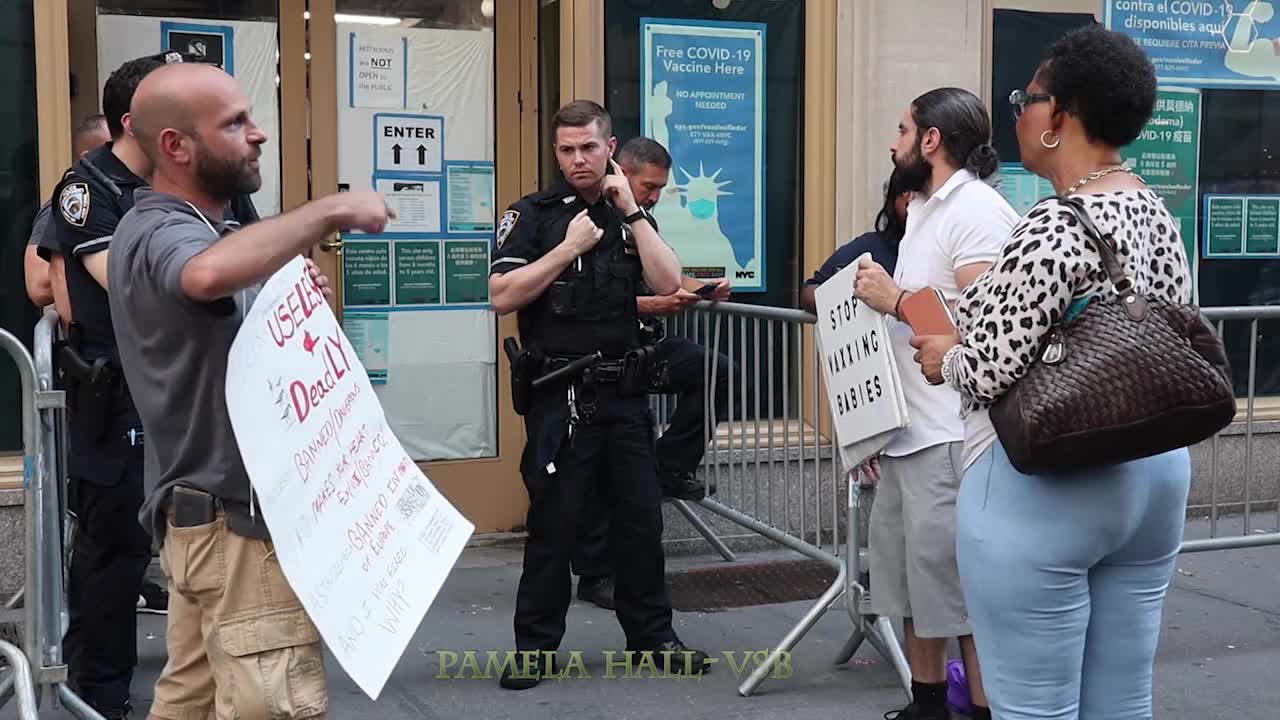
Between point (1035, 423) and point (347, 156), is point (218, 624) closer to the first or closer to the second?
point (1035, 423)

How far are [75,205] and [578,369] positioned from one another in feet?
5.71

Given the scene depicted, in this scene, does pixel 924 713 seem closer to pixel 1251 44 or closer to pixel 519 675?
pixel 519 675

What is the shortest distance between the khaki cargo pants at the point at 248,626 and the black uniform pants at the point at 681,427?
3.22 m

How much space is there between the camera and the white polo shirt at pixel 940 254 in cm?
442

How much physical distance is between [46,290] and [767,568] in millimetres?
3538

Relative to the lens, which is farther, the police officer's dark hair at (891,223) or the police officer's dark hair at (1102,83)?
the police officer's dark hair at (891,223)

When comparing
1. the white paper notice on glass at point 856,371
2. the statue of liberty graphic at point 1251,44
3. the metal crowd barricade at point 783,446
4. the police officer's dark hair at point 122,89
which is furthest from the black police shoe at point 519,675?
the statue of liberty graphic at point 1251,44

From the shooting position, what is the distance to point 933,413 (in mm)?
4691

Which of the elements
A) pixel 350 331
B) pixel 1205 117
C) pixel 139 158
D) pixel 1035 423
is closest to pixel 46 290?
pixel 139 158

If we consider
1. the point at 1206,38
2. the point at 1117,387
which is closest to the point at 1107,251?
the point at 1117,387

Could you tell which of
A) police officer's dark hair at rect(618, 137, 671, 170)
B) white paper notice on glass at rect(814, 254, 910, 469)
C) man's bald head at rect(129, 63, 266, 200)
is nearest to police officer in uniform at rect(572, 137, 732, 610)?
police officer's dark hair at rect(618, 137, 671, 170)

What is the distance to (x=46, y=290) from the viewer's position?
5.53 metres

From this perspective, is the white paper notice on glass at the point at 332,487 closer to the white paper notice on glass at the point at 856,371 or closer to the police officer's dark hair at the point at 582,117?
the white paper notice on glass at the point at 856,371

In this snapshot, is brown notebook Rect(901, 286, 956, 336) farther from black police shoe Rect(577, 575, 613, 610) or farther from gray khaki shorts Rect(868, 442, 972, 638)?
black police shoe Rect(577, 575, 613, 610)
